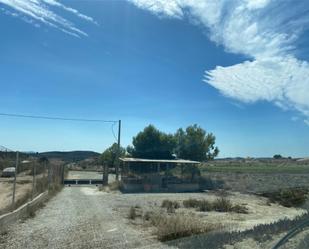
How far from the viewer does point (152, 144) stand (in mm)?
68812

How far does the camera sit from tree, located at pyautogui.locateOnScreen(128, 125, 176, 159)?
6612 cm

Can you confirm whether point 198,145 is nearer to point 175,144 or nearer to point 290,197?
point 175,144

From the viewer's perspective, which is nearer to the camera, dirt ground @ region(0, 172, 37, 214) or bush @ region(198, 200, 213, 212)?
dirt ground @ region(0, 172, 37, 214)

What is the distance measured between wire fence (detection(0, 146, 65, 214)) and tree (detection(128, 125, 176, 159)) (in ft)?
68.2

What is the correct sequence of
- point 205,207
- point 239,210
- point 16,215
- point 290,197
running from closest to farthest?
point 16,215 < point 239,210 < point 205,207 < point 290,197

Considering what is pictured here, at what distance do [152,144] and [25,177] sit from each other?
25745mm

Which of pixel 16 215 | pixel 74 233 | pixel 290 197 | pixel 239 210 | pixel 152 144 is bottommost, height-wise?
pixel 74 233

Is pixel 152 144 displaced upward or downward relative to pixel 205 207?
upward

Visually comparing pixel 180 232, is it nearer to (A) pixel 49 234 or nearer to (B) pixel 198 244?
(B) pixel 198 244

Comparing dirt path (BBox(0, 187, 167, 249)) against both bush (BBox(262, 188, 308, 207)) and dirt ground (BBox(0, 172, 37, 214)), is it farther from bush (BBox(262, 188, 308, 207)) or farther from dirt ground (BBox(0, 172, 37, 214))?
bush (BBox(262, 188, 308, 207))

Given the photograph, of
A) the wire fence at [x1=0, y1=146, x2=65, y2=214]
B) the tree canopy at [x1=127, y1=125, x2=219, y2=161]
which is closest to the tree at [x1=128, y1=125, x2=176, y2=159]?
the tree canopy at [x1=127, y1=125, x2=219, y2=161]

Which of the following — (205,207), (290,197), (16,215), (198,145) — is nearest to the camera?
(16,215)

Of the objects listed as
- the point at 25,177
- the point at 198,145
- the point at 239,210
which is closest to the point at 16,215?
the point at 239,210

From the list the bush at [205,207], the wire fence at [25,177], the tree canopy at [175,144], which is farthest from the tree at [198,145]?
the bush at [205,207]
